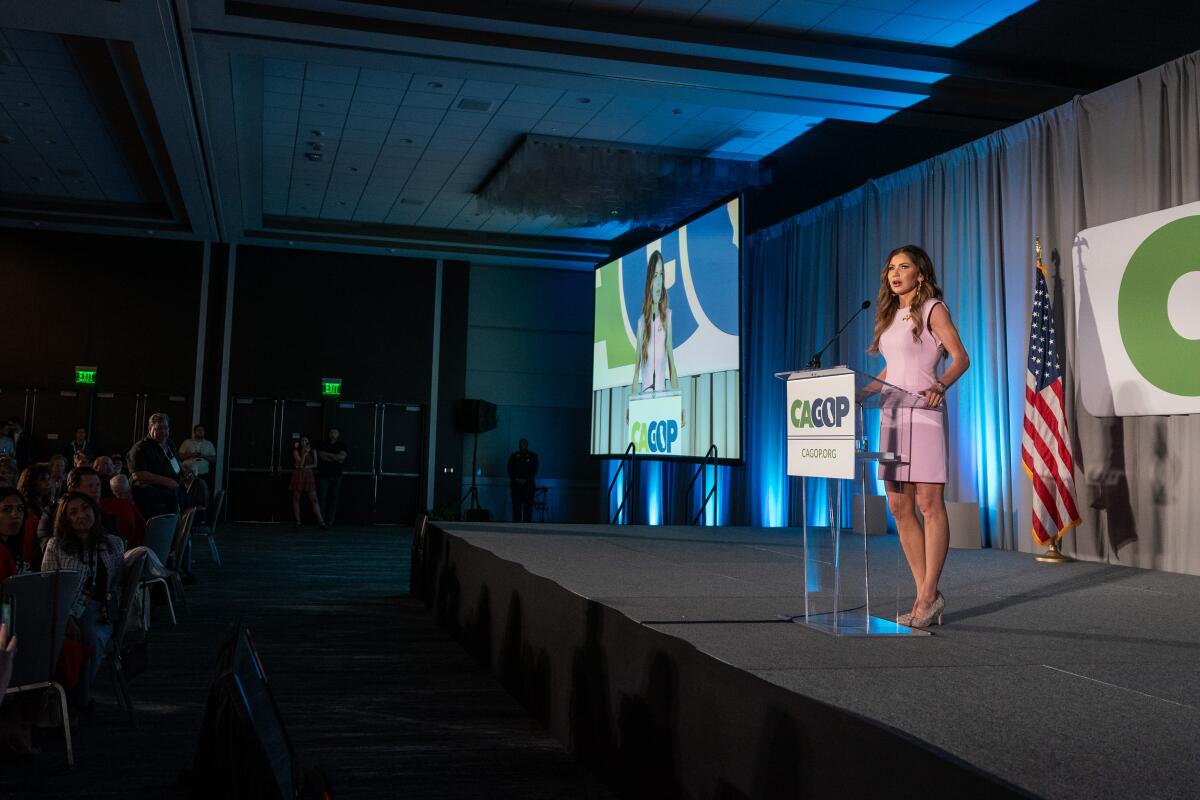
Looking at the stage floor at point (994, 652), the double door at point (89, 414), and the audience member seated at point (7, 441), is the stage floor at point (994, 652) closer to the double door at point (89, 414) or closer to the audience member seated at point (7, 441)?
Result: the audience member seated at point (7, 441)

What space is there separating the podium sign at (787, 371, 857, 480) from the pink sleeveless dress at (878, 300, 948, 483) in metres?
0.28

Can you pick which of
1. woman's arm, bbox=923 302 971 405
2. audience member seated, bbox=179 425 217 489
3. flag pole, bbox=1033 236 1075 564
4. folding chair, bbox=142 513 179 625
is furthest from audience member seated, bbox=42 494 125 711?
audience member seated, bbox=179 425 217 489

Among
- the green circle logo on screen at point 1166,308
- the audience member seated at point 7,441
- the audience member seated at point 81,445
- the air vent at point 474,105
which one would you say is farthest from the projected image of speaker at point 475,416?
the green circle logo on screen at point 1166,308

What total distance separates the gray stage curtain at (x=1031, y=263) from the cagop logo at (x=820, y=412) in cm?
383

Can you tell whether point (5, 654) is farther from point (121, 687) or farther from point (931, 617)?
point (931, 617)

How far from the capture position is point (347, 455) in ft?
49.9

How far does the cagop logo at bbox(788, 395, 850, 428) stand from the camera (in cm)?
302

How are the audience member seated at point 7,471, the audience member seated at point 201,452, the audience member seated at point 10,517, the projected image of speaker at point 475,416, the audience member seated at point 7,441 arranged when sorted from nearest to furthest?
the audience member seated at point 10,517 → the audience member seated at point 7,471 → the audience member seated at point 201,452 → the audience member seated at point 7,441 → the projected image of speaker at point 475,416

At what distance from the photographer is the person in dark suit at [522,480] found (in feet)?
49.9

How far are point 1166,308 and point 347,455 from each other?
467 inches

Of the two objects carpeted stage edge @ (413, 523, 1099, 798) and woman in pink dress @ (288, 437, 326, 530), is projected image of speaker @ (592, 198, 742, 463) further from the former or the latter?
woman in pink dress @ (288, 437, 326, 530)

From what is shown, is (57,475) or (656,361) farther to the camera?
(656,361)

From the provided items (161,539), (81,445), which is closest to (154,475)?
(161,539)

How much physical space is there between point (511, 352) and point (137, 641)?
39.5 feet
